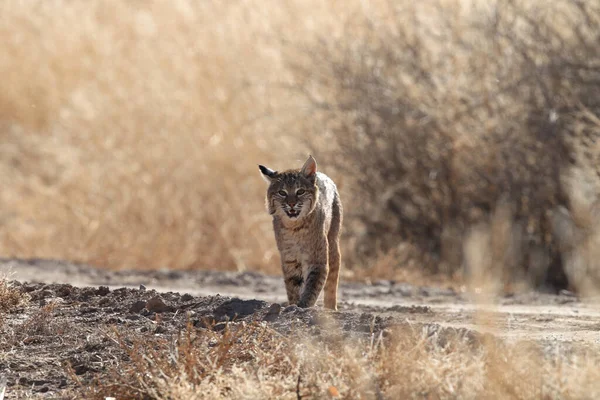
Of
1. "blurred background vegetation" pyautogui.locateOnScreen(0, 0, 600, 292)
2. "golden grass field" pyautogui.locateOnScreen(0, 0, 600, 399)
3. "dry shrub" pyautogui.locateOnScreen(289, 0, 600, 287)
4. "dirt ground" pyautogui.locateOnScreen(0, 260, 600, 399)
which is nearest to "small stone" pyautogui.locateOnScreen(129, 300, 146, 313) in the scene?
"dirt ground" pyautogui.locateOnScreen(0, 260, 600, 399)

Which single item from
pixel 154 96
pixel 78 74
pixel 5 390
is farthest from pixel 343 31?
pixel 5 390

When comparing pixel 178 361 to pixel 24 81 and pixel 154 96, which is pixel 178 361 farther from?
pixel 24 81

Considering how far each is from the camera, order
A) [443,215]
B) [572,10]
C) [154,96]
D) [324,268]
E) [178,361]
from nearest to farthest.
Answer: [178,361]
[324,268]
[572,10]
[443,215]
[154,96]

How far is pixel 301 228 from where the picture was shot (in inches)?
323

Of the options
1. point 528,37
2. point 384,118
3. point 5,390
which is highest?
point 528,37

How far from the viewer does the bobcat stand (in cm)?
809

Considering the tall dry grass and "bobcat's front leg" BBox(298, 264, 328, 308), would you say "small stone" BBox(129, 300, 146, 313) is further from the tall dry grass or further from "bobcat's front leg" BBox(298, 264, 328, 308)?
the tall dry grass

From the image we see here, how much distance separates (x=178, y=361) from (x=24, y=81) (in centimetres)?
1520

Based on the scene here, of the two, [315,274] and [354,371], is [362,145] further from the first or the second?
[354,371]

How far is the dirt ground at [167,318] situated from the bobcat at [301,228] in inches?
12.0

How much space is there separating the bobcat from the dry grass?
6.47 feet

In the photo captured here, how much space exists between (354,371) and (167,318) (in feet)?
7.32

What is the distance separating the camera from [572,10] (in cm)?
1324

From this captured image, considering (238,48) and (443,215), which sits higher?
(238,48)
